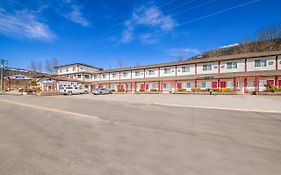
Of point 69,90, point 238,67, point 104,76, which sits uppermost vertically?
point 238,67

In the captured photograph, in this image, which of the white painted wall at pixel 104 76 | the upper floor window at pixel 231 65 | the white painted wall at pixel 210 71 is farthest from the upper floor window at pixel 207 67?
the white painted wall at pixel 104 76

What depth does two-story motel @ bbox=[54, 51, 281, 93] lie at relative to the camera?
26812 millimetres

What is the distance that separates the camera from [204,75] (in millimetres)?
32000

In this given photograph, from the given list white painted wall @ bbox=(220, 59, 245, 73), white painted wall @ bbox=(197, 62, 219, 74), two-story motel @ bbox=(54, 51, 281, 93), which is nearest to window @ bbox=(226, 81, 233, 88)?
two-story motel @ bbox=(54, 51, 281, 93)

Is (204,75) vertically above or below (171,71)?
below

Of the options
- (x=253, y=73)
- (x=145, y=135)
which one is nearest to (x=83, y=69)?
(x=253, y=73)

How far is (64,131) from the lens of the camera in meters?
5.79

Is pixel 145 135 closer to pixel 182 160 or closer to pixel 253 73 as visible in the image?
pixel 182 160

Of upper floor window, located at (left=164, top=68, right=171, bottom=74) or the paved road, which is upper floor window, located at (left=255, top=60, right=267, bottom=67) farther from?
the paved road

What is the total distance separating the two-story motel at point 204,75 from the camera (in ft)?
88.0

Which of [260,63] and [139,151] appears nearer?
[139,151]

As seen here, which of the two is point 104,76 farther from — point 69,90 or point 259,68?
point 259,68

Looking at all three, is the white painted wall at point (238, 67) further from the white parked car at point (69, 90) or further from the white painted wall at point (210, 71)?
the white parked car at point (69, 90)

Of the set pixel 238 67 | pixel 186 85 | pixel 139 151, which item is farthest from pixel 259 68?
pixel 139 151
